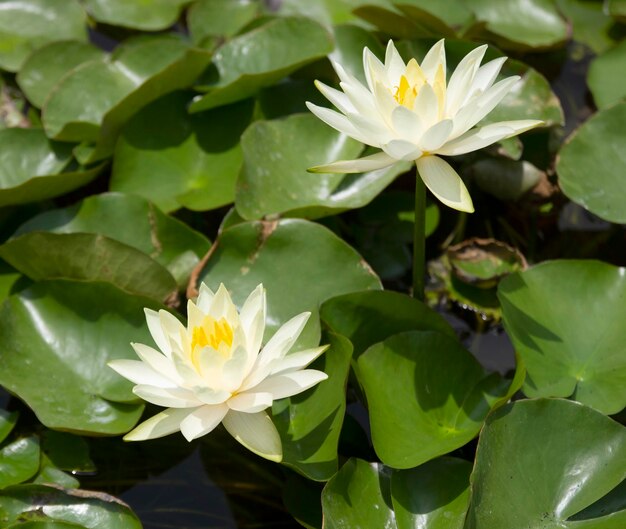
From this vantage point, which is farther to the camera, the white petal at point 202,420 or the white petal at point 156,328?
the white petal at point 156,328

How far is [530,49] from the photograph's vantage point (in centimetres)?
327

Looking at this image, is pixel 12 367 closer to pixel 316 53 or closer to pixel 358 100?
pixel 358 100

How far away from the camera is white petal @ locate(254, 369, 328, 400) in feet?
5.91

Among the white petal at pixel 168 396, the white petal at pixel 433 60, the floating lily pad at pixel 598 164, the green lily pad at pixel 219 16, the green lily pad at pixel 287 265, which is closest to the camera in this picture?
the white petal at pixel 168 396

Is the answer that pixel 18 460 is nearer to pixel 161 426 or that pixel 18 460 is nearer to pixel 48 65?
pixel 161 426

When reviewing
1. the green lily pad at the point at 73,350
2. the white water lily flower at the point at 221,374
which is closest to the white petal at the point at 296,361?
the white water lily flower at the point at 221,374

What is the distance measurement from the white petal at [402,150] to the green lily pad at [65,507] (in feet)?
3.36

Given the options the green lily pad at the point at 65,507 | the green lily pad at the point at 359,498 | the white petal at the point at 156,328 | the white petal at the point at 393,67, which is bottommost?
the green lily pad at the point at 65,507

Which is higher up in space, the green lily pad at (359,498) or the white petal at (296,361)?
the white petal at (296,361)

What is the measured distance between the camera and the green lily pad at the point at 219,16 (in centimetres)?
338

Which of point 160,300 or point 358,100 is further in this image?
point 160,300

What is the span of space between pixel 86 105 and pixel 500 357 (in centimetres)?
163

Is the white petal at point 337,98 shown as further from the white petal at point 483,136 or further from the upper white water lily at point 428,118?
the white petal at point 483,136

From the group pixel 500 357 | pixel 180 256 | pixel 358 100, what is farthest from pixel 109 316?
pixel 500 357
